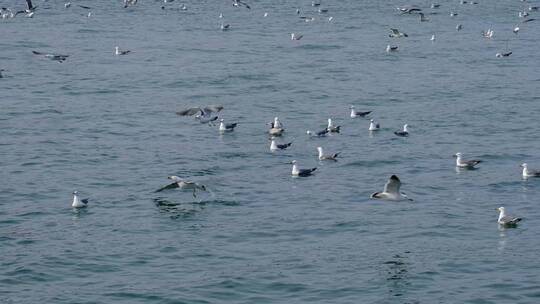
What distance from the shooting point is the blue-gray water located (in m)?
28.8

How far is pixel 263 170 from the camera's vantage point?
38.7 metres

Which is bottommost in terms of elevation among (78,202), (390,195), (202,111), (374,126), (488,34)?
(78,202)

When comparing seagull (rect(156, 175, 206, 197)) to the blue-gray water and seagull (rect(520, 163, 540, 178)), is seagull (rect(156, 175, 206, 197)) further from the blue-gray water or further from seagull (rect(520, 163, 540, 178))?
seagull (rect(520, 163, 540, 178))

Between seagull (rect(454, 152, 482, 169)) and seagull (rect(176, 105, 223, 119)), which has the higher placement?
seagull (rect(176, 105, 223, 119))

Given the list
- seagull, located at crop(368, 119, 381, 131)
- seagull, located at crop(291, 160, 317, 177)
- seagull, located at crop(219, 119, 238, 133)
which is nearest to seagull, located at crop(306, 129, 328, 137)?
seagull, located at crop(368, 119, 381, 131)

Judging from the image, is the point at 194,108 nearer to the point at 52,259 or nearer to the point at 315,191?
the point at 315,191

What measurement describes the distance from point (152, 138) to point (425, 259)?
16.4 m

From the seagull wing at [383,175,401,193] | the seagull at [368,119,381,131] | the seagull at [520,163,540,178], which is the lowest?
the seagull wing at [383,175,401,193]

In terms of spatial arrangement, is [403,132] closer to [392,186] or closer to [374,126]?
[374,126]

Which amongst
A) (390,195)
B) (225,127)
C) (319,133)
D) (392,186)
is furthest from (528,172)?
(225,127)

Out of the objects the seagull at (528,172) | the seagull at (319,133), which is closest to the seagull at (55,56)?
the seagull at (319,133)

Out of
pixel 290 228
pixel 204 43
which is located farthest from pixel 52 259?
pixel 204 43

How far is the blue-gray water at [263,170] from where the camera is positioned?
2878cm

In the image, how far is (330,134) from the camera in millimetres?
44312
